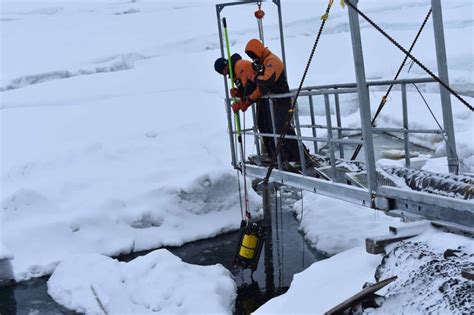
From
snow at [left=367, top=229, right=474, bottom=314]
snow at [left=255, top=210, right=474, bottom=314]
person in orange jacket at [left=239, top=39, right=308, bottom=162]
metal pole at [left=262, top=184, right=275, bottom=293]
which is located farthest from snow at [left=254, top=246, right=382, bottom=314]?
person in orange jacket at [left=239, top=39, right=308, bottom=162]

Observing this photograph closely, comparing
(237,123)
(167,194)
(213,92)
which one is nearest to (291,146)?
(237,123)

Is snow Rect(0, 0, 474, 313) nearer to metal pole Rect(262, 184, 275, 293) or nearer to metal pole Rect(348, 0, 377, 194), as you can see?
metal pole Rect(262, 184, 275, 293)

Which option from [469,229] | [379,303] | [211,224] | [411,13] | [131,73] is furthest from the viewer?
[411,13]

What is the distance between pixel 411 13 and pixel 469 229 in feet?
79.6

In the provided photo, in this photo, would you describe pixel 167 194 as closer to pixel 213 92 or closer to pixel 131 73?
pixel 213 92

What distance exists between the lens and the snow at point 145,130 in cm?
775

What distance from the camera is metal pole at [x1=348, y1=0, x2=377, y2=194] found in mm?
4375

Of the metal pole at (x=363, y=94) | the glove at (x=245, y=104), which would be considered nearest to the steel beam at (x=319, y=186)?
the metal pole at (x=363, y=94)

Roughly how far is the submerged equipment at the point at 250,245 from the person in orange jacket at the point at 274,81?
3.19 feet

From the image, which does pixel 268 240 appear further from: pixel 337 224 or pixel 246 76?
pixel 246 76

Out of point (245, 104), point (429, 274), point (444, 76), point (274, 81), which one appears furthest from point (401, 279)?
point (245, 104)

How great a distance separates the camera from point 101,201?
28.5 feet

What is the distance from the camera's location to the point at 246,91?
6707mm

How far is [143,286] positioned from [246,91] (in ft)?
8.15
